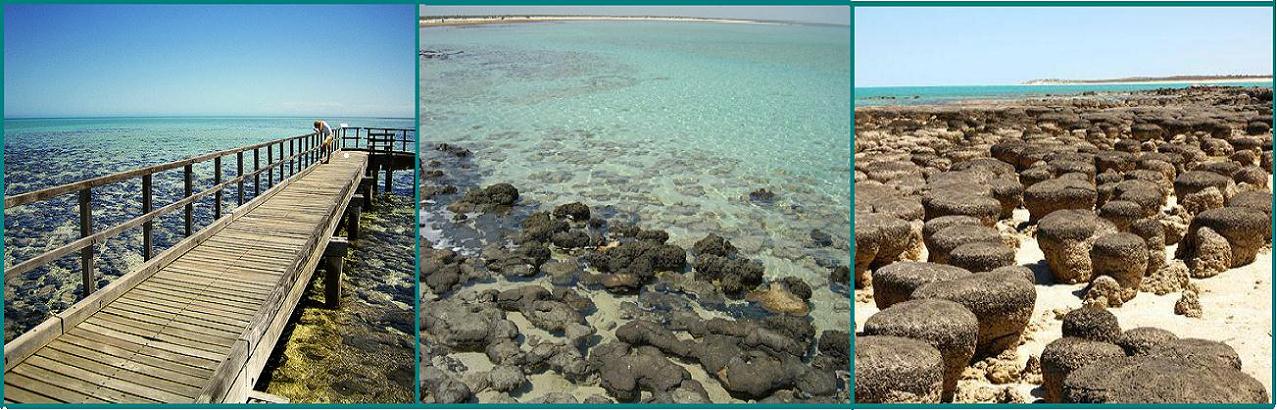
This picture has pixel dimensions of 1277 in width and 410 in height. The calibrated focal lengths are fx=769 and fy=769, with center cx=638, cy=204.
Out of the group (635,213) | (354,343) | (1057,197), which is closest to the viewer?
(354,343)

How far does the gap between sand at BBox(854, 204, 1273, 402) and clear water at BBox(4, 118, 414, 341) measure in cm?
370

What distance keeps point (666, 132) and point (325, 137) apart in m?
8.80

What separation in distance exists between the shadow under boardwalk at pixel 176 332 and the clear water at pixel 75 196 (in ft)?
1.70

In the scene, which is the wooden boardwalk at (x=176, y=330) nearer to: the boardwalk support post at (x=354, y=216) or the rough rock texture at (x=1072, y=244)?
the boardwalk support post at (x=354, y=216)

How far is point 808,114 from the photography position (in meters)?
8.30

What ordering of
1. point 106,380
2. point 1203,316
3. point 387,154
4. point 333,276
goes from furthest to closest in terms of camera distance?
point 387,154
point 333,276
point 1203,316
point 106,380

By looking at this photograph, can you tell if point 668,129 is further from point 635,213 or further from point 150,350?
point 150,350

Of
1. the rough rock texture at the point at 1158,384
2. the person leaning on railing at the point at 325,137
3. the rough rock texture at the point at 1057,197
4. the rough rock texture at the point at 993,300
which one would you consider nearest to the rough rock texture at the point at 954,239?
the rough rock texture at the point at 993,300

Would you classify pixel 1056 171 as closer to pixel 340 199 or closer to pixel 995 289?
pixel 995 289

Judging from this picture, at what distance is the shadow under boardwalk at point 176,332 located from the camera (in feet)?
11.9

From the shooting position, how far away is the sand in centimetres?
439

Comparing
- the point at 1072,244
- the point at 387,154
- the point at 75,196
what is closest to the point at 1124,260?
the point at 1072,244

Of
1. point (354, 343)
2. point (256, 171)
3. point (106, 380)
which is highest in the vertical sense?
point (256, 171)

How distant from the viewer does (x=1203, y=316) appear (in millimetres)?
5266
